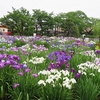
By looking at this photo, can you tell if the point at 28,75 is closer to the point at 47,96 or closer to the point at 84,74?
the point at 47,96

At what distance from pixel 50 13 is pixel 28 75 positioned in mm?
44746

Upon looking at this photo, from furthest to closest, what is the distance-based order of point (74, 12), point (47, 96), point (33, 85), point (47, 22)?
point (74, 12)
point (47, 22)
point (33, 85)
point (47, 96)

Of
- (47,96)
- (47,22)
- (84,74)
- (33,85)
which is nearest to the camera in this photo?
(47,96)

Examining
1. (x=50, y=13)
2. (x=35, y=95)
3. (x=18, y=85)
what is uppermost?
(x=50, y=13)

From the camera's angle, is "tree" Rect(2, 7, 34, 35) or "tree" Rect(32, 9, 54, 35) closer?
"tree" Rect(2, 7, 34, 35)

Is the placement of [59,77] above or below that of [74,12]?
below

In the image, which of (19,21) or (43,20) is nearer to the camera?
(19,21)

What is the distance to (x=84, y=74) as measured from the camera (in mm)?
3818

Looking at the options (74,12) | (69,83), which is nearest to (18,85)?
(69,83)

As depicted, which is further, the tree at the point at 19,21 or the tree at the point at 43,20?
the tree at the point at 43,20

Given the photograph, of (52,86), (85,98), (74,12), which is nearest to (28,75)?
(52,86)

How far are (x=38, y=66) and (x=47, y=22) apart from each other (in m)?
41.6

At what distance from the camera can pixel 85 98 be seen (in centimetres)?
322

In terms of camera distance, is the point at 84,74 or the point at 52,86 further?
the point at 84,74
